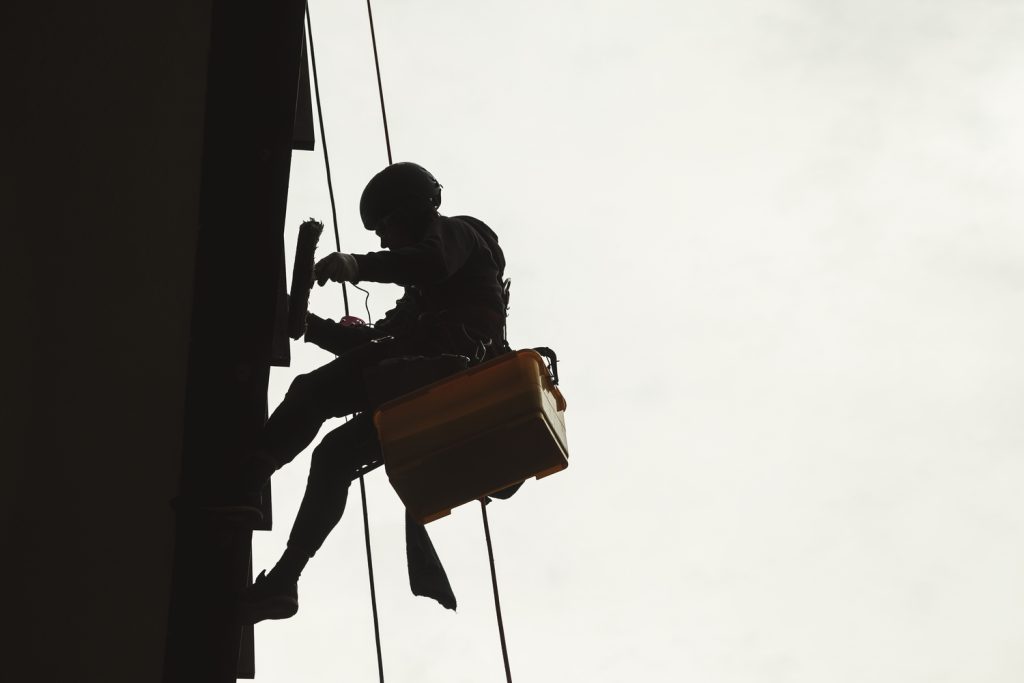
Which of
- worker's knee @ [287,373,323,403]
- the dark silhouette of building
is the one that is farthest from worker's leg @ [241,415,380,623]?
the dark silhouette of building

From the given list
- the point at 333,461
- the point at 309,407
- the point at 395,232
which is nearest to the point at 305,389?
the point at 309,407

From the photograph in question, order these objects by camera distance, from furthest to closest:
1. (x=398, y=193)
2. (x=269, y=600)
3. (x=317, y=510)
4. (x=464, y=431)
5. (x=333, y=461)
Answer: (x=398, y=193)
(x=333, y=461)
(x=317, y=510)
(x=464, y=431)
(x=269, y=600)

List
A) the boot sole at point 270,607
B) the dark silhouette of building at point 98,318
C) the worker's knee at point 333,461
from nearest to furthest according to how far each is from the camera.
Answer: the boot sole at point 270,607, the worker's knee at point 333,461, the dark silhouette of building at point 98,318

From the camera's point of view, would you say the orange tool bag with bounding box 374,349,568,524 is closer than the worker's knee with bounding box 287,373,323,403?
Yes

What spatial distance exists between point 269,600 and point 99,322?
1.52m

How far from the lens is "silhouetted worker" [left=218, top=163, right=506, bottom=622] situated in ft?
11.5

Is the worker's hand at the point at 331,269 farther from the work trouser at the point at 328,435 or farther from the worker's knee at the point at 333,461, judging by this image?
the worker's knee at the point at 333,461

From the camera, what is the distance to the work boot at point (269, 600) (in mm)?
3432

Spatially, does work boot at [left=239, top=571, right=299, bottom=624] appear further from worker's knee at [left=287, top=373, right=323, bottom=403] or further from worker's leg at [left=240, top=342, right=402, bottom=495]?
worker's knee at [left=287, top=373, right=323, bottom=403]

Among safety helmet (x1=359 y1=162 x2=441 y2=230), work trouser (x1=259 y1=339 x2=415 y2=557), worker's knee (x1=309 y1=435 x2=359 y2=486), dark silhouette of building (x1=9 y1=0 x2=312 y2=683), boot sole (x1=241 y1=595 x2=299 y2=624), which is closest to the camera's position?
boot sole (x1=241 y1=595 x2=299 y2=624)

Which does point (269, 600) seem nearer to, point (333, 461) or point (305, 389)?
point (333, 461)

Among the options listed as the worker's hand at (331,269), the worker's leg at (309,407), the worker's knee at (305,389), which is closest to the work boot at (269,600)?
the worker's leg at (309,407)

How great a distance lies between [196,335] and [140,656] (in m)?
1.62

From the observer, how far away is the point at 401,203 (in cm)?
410
